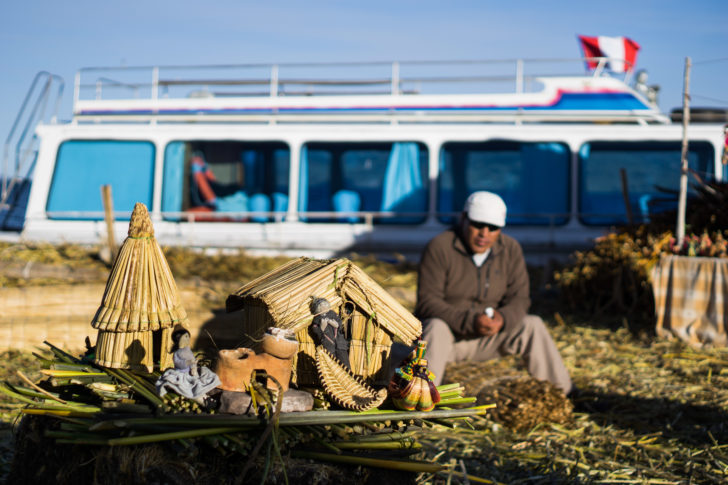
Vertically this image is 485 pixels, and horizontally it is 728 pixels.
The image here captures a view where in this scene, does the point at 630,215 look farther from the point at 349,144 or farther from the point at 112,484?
the point at 112,484

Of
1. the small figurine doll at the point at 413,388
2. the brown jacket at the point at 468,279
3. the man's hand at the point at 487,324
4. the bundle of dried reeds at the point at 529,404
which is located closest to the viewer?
the small figurine doll at the point at 413,388

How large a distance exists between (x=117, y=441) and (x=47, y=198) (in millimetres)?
8351

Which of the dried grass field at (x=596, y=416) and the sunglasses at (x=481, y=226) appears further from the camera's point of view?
the sunglasses at (x=481, y=226)

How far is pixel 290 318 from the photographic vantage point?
2.84 metres

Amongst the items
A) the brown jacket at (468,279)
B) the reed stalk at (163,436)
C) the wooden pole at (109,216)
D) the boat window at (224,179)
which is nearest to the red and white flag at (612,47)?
the boat window at (224,179)

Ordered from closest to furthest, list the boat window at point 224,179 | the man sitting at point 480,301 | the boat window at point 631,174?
the man sitting at point 480,301
the boat window at point 631,174
the boat window at point 224,179

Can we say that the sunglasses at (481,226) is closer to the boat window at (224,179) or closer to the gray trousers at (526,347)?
the gray trousers at (526,347)

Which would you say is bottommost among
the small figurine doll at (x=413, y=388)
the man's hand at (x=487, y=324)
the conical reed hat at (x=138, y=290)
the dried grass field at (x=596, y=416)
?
the dried grass field at (x=596, y=416)

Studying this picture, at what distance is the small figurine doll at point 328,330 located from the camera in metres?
2.86

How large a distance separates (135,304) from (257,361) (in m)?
0.65

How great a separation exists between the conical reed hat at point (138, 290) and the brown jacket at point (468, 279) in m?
2.65

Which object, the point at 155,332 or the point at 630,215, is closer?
the point at 155,332

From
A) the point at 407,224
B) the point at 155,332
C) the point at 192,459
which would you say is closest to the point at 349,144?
the point at 407,224

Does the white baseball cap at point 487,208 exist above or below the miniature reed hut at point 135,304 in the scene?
above
